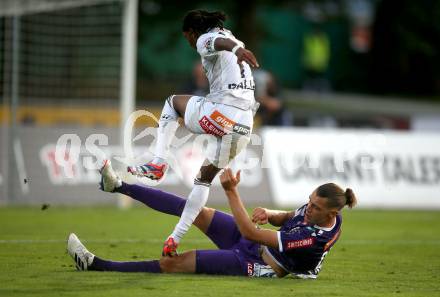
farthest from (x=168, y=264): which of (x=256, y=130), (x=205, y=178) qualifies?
(x=256, y=130)

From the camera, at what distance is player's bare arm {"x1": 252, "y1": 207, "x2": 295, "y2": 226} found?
29.2 feet

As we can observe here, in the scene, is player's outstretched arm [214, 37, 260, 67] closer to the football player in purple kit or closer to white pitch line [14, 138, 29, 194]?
the football player in purple kit

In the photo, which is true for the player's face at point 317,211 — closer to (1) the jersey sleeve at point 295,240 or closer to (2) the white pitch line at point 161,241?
(1) the jersey sleeve at point 295,240

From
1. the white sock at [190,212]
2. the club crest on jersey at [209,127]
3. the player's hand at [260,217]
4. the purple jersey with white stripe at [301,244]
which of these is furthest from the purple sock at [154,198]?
the purple jersey with white stripe at [301,244]

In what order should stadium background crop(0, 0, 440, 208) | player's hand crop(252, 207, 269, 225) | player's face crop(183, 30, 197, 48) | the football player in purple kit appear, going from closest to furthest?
the football player in purple kit, player's hand crop(252, 207, 269, 225), player's face crop(183, 30, 197, 48), stadium background crop(0, 0, 440, 208)

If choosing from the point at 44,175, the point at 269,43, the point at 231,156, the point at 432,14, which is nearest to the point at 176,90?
the point at 269,43

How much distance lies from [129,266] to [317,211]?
190 centimetres

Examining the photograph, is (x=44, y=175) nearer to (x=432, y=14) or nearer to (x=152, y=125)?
(x=152, y=125)

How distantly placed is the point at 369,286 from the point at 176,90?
21.6 meters

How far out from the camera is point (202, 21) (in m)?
9.95

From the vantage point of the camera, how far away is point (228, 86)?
391 inches

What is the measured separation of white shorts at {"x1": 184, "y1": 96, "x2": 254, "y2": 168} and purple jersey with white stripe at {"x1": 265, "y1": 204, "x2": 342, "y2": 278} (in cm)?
127

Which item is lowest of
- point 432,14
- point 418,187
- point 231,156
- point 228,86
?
point 418,187

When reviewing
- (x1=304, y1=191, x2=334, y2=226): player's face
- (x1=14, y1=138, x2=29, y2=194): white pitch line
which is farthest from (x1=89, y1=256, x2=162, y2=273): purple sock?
(x1=14, y1=138, x2=29, y2=194): white pitch line
